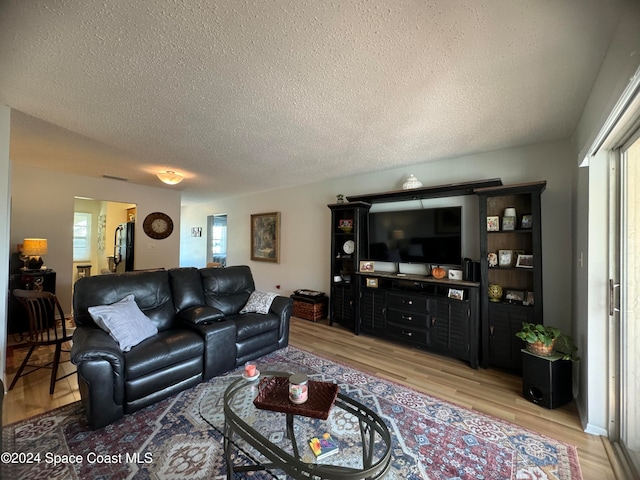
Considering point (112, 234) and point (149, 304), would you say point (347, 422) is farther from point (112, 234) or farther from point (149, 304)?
point (112, 234)

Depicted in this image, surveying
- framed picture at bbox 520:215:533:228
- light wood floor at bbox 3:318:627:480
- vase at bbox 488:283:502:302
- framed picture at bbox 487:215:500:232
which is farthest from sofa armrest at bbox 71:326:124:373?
framed picture at bbox 520:215:533:228

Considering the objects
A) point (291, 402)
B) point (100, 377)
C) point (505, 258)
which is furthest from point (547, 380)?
point (100, 377)

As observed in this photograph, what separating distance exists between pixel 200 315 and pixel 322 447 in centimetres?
178

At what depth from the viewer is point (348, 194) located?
4.41 m

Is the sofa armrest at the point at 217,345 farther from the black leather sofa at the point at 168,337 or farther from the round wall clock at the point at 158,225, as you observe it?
the round wall clock at the point at 158,225

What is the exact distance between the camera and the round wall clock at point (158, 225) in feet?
18.1

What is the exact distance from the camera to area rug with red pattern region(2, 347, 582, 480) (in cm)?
150

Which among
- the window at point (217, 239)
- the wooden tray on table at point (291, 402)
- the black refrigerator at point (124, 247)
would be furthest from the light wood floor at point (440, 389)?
the window at point (217, 239)

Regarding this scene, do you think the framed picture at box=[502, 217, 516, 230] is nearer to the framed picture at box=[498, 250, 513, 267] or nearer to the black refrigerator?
the framed picture at box=[498, 250, 513, 267]

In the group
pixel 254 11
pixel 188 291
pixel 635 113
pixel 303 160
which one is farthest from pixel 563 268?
pixel 188 291

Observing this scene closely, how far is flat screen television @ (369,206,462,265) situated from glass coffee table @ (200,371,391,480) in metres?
2.27

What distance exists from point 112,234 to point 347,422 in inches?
294

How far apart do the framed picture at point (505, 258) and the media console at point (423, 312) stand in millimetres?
369

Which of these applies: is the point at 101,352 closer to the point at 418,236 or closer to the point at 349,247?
the point at 349,247
